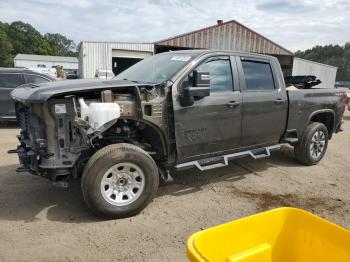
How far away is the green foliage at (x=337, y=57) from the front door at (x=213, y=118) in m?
64.2

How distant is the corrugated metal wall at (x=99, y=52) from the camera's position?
26219 mm

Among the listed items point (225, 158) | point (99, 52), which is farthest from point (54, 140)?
point (99, 52)

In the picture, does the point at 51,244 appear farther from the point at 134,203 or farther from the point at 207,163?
the point at 207,163

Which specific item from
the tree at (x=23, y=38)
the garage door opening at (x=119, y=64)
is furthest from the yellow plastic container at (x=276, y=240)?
the tree at (x=23, y=38)

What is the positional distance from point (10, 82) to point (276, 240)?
9459 millimetres

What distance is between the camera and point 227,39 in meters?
25.3

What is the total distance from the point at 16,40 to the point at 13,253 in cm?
11150

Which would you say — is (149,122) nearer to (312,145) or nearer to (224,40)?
(312,145)

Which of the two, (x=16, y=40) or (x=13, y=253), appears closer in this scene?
(x=13, y=253)

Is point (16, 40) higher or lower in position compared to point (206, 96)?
higher

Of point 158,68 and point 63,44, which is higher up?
point 63,44

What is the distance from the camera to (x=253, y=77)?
538 centimetres

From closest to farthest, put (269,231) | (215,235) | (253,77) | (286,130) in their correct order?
(215,235) → (269,231) → (253,77) → (286,130)

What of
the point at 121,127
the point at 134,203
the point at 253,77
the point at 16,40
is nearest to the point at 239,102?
the point at 253,77
